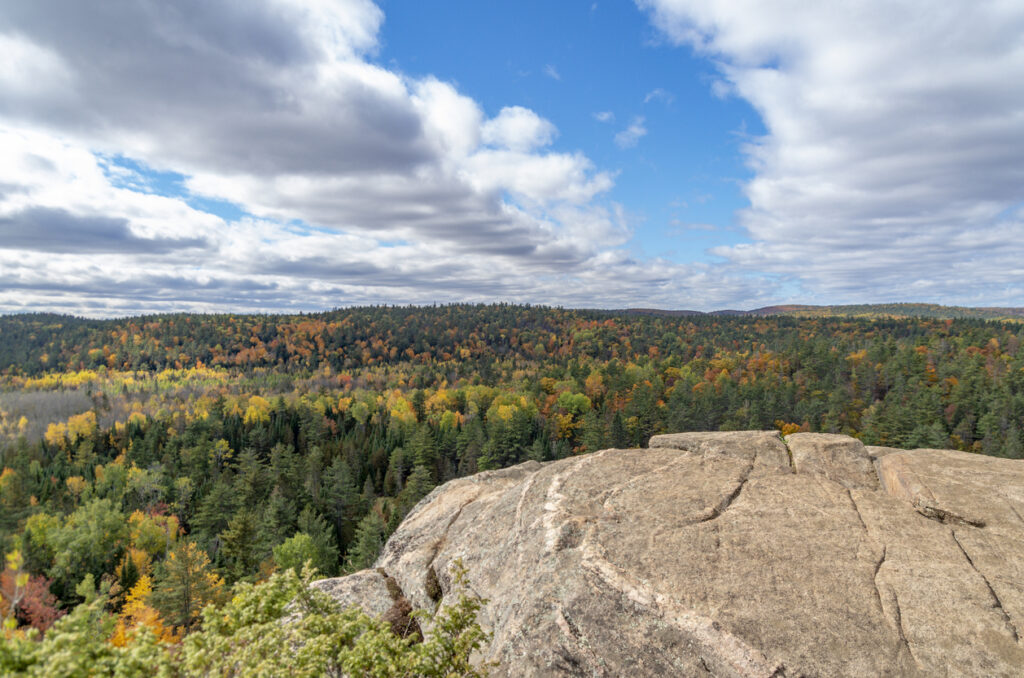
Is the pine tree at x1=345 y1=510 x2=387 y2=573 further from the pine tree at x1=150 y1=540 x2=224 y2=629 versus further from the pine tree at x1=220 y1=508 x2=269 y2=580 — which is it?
the pine tree at x1=150 y1=540 x2=224 y2=629

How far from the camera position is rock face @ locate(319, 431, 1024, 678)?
9.08 meters

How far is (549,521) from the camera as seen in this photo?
1288cm

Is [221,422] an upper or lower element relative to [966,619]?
lower

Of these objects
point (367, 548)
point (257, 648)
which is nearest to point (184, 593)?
point (367, 548)

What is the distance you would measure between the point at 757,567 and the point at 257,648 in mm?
10443

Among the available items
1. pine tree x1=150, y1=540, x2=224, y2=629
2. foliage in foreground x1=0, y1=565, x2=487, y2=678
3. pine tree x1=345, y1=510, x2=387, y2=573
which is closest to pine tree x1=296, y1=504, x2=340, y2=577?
pine tree x1=345, y1=510, x2=387, y2=573

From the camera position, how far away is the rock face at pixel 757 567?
29.8 ft

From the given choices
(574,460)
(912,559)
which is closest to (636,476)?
(574,460)

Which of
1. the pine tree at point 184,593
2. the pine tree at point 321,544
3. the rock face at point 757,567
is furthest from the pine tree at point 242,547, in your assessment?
the rock face at point 757,567

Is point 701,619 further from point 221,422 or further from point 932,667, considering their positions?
point 221,422

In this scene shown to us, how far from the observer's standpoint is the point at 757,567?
35.0ft

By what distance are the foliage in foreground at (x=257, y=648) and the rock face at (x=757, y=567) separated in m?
1.93

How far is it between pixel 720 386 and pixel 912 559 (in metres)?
135

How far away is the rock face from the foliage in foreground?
1.93 metres
